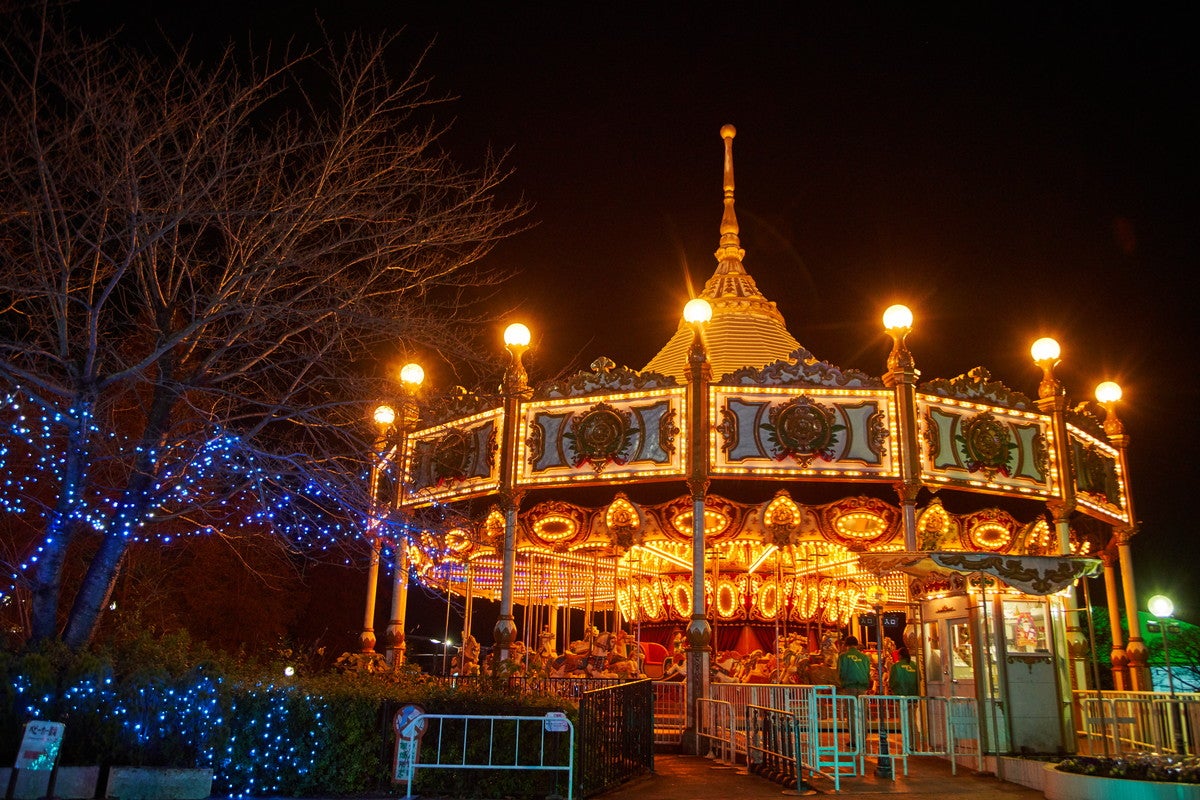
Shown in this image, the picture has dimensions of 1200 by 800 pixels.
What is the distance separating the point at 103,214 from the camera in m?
12.0

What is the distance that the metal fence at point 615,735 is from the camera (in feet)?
35.8

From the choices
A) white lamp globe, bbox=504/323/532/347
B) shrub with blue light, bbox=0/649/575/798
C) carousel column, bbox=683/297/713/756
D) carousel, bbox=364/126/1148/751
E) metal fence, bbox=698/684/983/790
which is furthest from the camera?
white lamp globe, bbox=504/323/532/347

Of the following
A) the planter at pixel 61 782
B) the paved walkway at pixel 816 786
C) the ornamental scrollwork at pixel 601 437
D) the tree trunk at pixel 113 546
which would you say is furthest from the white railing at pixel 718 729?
the tree trunk at pixel 113 546

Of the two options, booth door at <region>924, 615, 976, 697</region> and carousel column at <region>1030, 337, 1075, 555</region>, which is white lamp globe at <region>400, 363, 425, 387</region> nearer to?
booth door at <region>924, 615, 976, 697</region>

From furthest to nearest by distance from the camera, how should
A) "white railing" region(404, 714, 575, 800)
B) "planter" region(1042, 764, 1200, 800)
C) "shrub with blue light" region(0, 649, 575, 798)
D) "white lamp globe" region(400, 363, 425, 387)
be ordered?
1. "white lamp globe" region(400, 363, 425, 387)
2. "white railing" region(404, 714, 575, 800)
3. "shrub with blue light" region(0, 649, 575, 798)
4. "planter" region(1042, 764, 1200, 800)

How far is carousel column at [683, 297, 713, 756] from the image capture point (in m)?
15.9

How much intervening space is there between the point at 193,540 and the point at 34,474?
6135 millimetres

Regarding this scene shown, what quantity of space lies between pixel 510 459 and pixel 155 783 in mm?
9031

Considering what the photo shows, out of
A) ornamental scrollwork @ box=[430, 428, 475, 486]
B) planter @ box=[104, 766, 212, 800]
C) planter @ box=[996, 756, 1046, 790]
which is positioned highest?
ornamental scrollwork @ box=[430, 428, 475, 486]

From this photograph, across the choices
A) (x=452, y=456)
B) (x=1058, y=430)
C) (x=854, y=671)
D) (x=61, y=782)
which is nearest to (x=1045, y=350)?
(x=1058, y=430)

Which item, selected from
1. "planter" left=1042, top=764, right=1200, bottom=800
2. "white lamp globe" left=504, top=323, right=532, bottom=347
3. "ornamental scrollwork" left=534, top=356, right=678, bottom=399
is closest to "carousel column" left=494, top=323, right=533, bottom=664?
"white lamp globe" left=504, top=323, right=532, bottom=347

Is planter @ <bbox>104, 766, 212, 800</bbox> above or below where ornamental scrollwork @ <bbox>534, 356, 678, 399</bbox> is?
below

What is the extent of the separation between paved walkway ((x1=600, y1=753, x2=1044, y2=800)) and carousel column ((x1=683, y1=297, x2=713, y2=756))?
2.17 m

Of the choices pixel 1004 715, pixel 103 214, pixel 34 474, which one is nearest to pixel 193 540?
pixel 34 474
